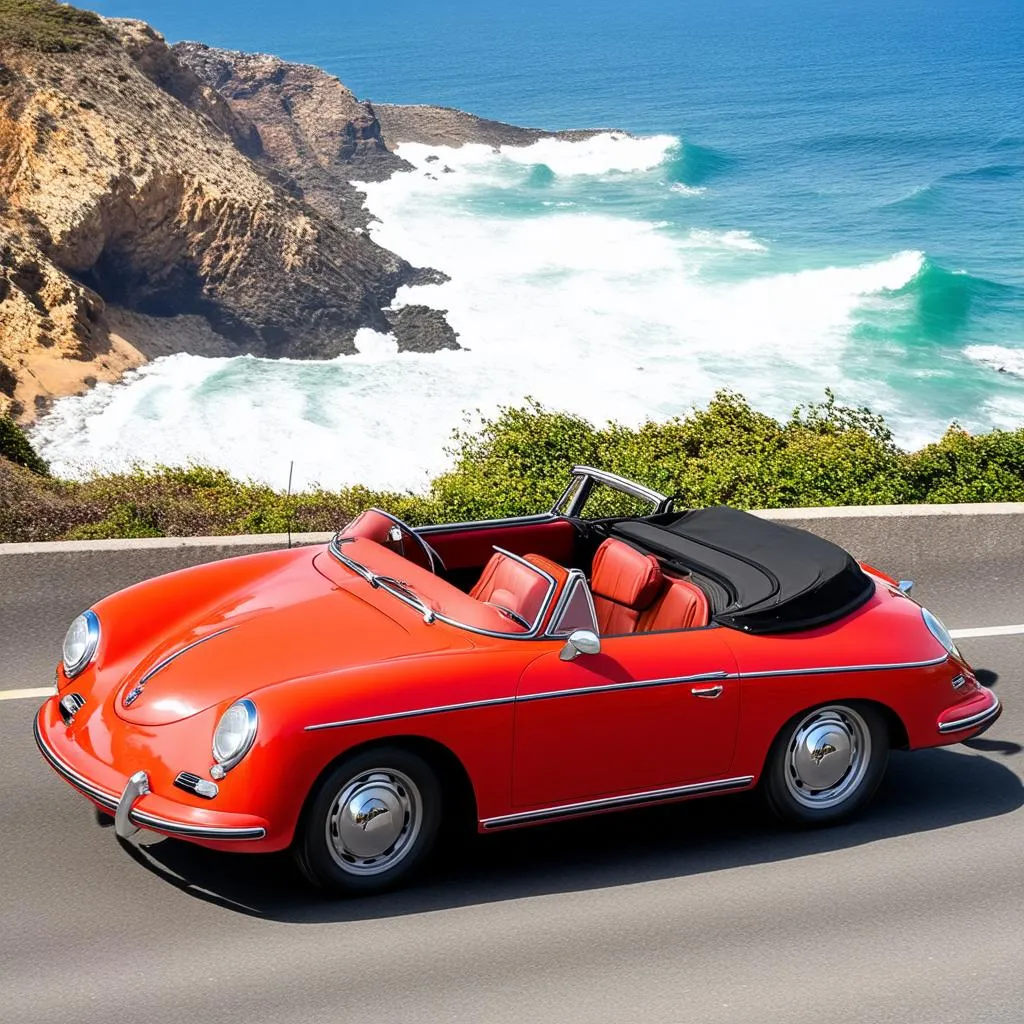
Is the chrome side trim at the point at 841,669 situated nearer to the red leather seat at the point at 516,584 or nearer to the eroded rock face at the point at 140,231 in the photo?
the red leather seat at the point at 516,584

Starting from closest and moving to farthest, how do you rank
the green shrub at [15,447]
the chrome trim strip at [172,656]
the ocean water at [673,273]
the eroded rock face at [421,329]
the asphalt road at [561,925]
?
the asphalt road at [561,925] → the chrome trim strip at [172,656] → the green shrub at [15,447] → the ocean water at [673,273] → the eroded rock face at [421,329]

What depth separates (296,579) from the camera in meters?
6.71

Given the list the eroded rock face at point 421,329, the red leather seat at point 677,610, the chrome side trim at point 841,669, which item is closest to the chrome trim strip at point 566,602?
the red leather seat at point 677,610

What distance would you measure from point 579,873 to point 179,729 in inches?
73.7

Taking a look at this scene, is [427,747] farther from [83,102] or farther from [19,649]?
[83,102]

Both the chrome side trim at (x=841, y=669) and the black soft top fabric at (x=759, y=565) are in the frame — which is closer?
the chrome side trim at (x=841, y=669)

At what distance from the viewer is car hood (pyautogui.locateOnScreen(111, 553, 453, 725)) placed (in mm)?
5672

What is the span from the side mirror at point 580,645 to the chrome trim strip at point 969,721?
1.93m

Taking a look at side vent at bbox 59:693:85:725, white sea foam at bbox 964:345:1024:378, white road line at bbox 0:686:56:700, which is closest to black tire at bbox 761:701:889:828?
side vent at bbox 59:693:85:725

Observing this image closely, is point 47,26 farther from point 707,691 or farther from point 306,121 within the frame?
point 306,121

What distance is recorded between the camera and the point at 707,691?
602cm

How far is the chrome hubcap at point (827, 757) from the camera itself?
20.8ft

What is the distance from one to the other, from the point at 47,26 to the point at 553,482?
115 ft

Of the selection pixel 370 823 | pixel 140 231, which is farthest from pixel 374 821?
pixel 140 231
